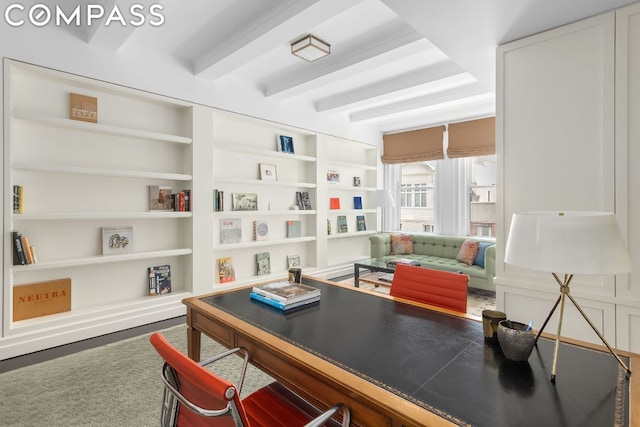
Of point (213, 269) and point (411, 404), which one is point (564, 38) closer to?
point (411, 404)

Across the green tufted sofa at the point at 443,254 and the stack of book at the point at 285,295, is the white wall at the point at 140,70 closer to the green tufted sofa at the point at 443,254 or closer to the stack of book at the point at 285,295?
the green tufted sofa at the point at 443,254

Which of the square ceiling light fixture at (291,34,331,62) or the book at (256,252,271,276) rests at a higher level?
the square ceiling light fixture at (291,34,331,62)

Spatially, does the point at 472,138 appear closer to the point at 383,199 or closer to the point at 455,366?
the point at 383,199

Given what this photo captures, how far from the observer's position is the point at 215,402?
3.00ft

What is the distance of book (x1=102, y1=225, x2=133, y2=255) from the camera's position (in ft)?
10.6

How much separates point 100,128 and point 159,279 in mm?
1643

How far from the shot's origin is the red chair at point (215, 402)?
2.82 feet

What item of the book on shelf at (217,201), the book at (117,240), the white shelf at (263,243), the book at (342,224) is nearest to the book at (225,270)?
the white shelf at (263,243)

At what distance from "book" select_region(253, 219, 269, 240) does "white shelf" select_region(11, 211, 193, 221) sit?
1031mm

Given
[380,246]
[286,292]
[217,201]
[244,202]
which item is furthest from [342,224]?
[286,292]

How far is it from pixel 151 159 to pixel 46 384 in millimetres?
2202

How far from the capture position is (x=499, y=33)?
2.39 metres

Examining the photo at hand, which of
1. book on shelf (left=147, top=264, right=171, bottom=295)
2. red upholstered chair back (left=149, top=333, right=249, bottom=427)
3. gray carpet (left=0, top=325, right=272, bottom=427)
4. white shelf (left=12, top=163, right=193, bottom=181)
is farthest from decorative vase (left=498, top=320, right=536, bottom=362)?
book on shelf (left=147, top=264, right=171, bottom=295)

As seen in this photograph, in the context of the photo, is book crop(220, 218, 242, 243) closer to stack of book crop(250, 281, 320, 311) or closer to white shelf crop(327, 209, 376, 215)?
white shelf crop(327, 209, 376, 215)
